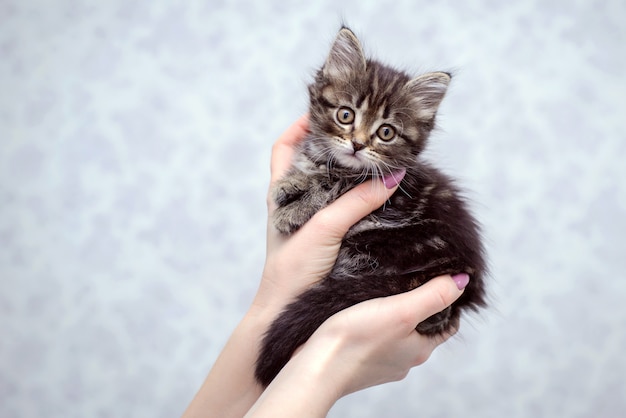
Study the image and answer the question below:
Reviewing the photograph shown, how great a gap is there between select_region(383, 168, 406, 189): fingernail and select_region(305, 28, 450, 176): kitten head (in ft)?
0.07

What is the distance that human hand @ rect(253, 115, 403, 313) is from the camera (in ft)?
6.33

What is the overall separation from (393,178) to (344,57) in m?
Result: 0.51

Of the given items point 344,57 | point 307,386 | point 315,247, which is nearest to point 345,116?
point 344,57

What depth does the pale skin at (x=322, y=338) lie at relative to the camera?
152cm

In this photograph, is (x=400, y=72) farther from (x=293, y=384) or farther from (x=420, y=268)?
(x=293, y=384)

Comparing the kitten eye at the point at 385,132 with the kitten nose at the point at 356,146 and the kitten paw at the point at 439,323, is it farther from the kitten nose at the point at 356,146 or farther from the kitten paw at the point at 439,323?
the kitten paw at the point at 439,323

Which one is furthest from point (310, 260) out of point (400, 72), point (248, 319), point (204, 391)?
point (400, 72)

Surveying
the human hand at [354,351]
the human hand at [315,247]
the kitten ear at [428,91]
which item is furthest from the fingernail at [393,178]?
the human hand at [354,351]

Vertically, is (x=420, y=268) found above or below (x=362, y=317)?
above

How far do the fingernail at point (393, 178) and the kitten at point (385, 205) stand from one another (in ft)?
0.04

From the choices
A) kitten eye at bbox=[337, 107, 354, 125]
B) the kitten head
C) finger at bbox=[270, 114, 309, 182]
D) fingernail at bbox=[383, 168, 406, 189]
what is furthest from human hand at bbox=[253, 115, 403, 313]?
finger at bbox=[270, 114, 309, 182]

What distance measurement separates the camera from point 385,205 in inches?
81.4

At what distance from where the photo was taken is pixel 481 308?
6.63 feet

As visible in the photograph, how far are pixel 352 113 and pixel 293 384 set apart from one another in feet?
3.27
